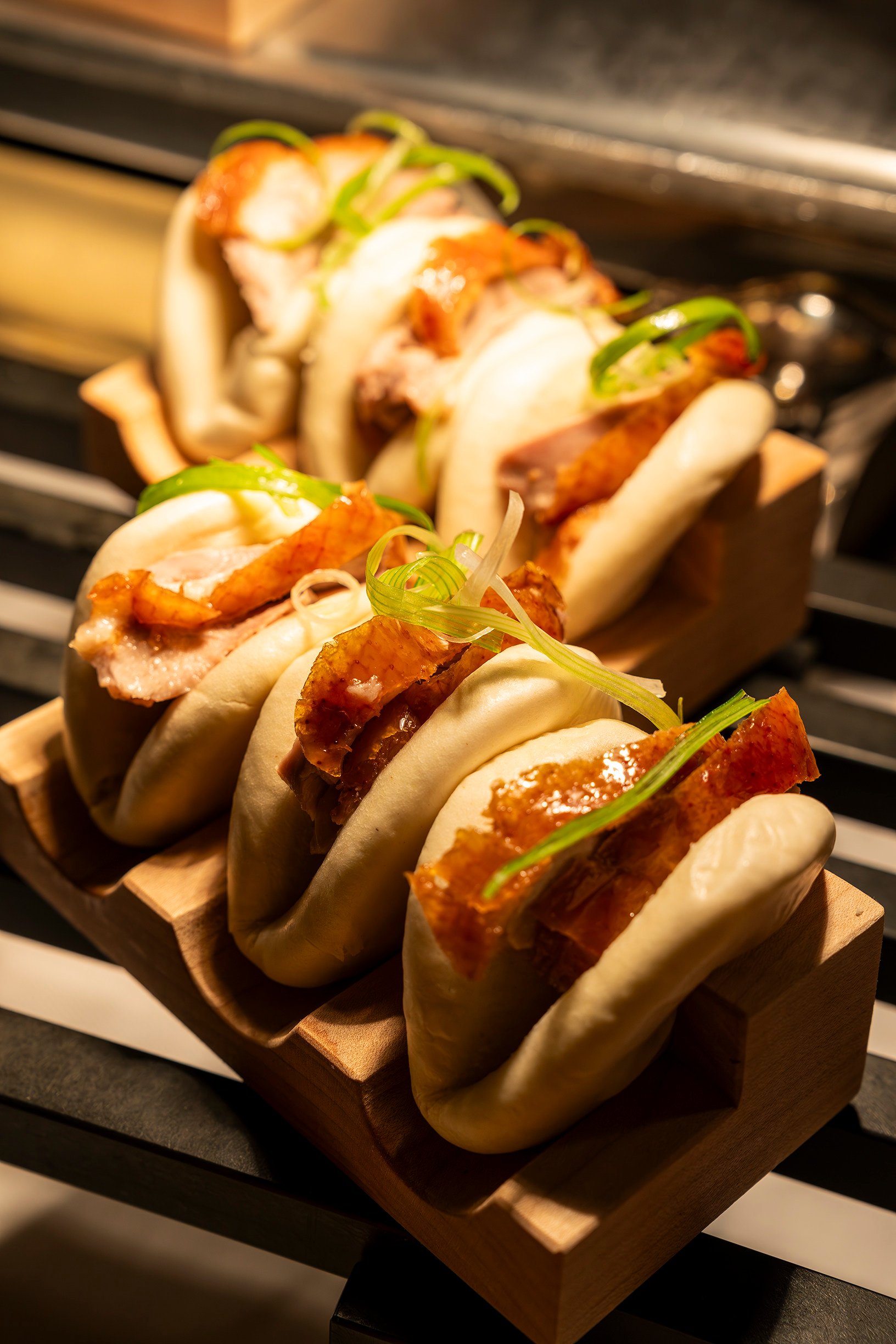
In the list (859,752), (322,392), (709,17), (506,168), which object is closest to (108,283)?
(506,168)

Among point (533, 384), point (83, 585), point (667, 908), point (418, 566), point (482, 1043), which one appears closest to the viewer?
point (667, 908)

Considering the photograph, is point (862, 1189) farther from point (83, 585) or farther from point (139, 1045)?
point (83, 585)

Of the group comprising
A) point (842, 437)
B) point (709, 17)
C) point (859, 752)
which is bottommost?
point (859, 752)

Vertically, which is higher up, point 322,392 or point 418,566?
point 418,566

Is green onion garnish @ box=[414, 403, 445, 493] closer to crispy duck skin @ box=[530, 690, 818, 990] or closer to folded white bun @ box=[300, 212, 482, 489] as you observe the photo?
folded white bun @ box=[300, 212, 482, 489]

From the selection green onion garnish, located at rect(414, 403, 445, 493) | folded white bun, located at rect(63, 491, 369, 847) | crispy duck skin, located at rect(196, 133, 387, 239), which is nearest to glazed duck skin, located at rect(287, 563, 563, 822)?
folded white bun, located at rect(63, 491, 369, 847)

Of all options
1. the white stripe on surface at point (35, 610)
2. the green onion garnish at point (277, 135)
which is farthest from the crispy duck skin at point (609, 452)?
the white stripe on surface at point (35, 610)

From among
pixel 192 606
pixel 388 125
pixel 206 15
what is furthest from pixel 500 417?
pixel 206 15
